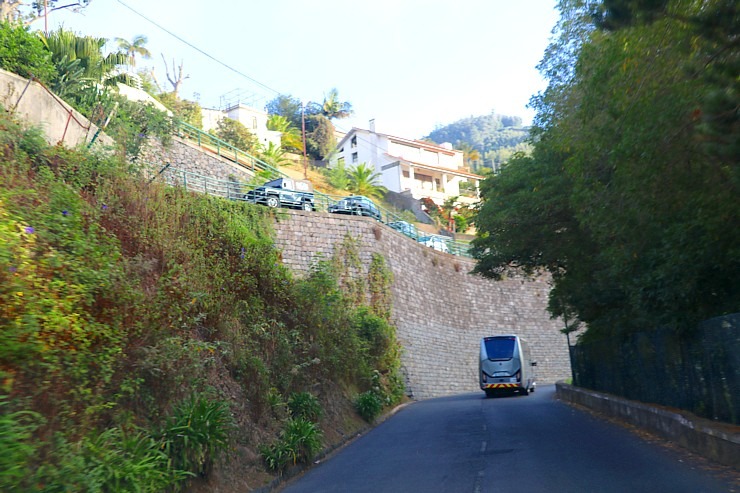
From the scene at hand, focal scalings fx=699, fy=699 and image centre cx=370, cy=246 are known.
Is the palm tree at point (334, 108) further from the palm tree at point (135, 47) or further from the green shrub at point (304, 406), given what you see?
the green shrub at point (304, 406)

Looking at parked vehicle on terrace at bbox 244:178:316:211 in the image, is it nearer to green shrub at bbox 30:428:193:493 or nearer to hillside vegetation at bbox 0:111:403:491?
hillside vegetation at bbox 0:111:403:491

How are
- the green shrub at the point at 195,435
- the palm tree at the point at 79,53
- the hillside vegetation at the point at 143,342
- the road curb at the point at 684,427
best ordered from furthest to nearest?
the palm tree at the point at 79,53
the road curb at the point at 684,427
the green shrub at the point at 195,435
the hillside vegetation at the point at 143,342

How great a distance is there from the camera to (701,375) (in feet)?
40.0

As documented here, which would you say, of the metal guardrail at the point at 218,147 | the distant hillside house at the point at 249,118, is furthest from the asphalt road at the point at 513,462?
the distant hillside house at the point at 249,118

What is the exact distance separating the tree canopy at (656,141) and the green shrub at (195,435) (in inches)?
291

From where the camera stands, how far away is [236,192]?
95.9 feet

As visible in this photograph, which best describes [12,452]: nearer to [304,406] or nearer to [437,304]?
[304,406]

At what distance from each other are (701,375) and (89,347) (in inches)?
392

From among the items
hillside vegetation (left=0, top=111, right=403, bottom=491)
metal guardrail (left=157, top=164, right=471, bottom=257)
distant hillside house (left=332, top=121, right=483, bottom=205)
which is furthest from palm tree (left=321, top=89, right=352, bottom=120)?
hillside vegetation (left=0, top=111, right=403, bottom=491)

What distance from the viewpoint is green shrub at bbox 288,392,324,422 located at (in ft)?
51.5

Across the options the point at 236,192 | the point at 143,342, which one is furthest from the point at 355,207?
the point at 143,342

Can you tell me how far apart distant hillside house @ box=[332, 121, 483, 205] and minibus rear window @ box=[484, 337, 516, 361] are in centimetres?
4009

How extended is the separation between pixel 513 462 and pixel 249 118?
61.3m

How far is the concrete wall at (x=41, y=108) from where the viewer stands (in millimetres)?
17125
